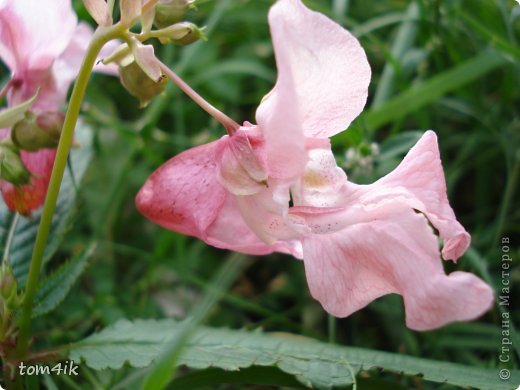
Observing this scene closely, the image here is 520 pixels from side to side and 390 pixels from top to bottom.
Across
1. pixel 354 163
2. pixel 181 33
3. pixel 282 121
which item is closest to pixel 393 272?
pixel 282 121

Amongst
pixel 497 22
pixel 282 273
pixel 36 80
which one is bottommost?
pixel 282 273

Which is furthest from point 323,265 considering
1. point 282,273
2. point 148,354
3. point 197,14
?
point 197,14

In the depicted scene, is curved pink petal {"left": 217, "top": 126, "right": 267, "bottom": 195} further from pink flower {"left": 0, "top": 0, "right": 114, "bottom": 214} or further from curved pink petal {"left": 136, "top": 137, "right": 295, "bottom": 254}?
pink flower {"left": 0, "top": 0, "right": 114, "bottom": 214}

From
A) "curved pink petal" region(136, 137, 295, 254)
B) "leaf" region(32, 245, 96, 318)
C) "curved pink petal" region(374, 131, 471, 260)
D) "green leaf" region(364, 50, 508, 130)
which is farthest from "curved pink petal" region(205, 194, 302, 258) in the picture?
"green leaf" region(364, 50, 508, 130)

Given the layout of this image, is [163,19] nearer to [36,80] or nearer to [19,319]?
[36,80]

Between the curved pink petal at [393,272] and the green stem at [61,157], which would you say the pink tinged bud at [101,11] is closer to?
the green stem at [61,157]

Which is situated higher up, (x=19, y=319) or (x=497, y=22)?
(x=19, y=319)
